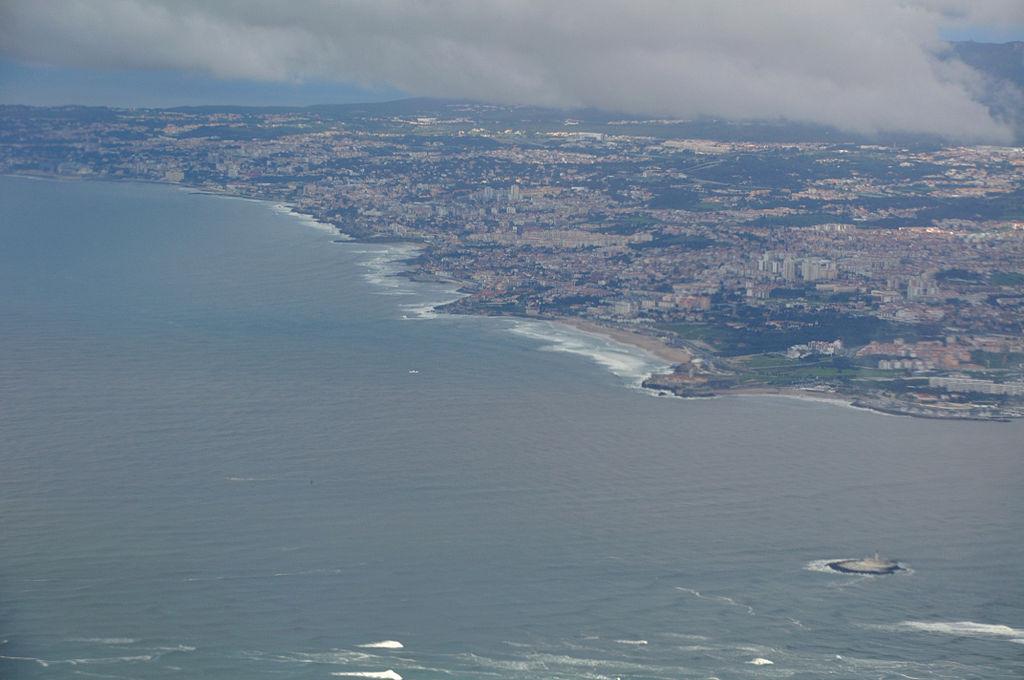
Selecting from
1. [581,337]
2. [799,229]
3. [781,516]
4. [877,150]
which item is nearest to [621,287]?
[581,337]

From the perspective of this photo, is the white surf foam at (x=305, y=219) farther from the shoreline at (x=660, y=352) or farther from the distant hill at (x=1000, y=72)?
the distant hill at (x=1000, y=72)

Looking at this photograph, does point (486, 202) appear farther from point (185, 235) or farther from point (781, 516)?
point (781, 516)

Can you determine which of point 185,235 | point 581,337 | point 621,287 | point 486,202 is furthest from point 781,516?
point 486,202

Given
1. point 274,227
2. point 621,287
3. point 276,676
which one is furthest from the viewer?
point 274,227

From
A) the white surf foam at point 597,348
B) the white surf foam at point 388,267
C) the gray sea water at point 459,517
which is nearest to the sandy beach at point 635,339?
the white surf foam at point 597,348

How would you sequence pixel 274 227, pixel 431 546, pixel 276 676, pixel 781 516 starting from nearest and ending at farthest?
pixel 276 676
pixel 431 546
pixel 781 516
pixel 274 227

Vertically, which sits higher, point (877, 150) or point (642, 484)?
point (877, 150)

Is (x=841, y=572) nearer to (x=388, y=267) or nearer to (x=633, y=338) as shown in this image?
(x=633, y=338)

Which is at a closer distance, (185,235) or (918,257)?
(918,257)
